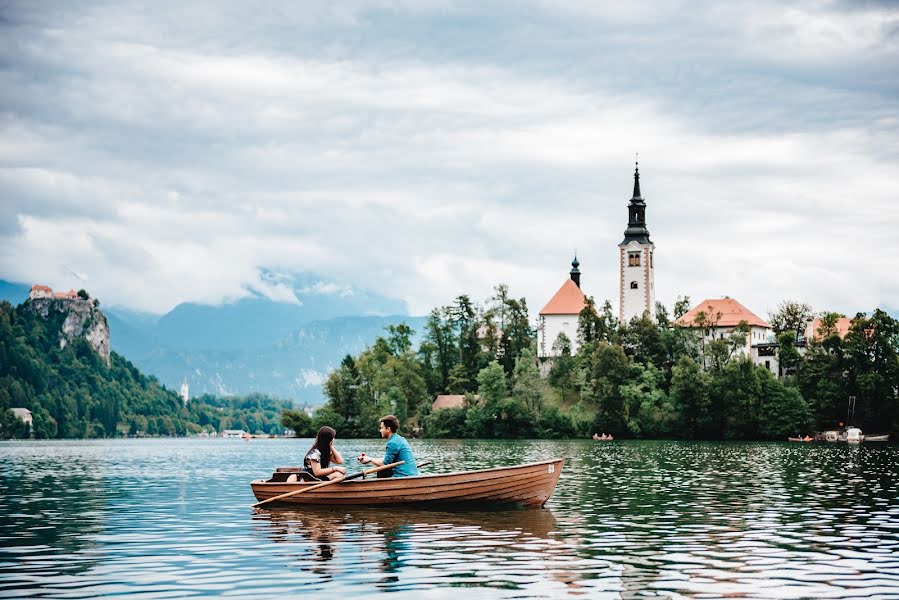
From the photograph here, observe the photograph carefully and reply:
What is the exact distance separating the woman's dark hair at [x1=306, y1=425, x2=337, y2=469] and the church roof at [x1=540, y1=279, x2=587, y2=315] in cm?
12585

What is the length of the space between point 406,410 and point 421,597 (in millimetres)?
119441

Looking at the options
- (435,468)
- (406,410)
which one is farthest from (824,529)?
(406,410)

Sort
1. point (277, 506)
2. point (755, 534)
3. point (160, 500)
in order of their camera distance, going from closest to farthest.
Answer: point (755, 534) → point (277, 506) → point (160, 500)

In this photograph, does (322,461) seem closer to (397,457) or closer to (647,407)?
(397,457)

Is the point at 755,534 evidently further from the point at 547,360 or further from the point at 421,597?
the point at 547,360

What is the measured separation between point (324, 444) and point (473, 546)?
27.5 feet

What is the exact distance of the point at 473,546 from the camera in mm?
22250

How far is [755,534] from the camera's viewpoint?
78.9 ft

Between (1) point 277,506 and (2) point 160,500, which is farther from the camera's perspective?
(2) point 160,500

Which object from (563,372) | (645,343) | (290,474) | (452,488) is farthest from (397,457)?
(563,372)

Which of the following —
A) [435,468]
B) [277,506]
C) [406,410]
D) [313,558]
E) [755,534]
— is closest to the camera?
[313,558]

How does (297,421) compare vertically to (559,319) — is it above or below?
below

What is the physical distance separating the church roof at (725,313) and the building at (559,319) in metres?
15.6

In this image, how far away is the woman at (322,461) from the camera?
97.2 ft
